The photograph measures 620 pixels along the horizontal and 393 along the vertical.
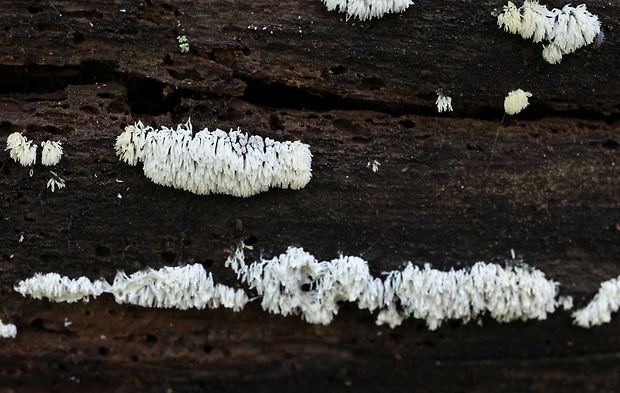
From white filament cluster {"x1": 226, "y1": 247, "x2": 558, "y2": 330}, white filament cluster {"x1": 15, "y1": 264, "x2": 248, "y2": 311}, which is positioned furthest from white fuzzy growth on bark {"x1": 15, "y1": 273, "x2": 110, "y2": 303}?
white filament cluster {"x1": 226, "y1": 247, "x2": 558, "y2": 330}

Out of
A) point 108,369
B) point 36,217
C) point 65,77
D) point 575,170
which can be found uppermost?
point 65,77

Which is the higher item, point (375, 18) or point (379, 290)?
point (375, 18)

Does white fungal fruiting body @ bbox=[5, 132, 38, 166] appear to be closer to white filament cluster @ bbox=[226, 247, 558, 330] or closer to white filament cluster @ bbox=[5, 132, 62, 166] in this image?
white filament cluster @ bbox=[5, 132, 62, 166]

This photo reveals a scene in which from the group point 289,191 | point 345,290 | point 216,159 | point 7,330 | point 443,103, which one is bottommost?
point 7,330

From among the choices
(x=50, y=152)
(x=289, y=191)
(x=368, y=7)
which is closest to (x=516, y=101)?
(x=368, y=7)

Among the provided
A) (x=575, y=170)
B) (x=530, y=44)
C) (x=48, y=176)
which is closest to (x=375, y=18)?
(x=530, y=44)

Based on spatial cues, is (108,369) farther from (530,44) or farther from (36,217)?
(530,44)

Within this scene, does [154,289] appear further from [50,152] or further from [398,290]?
[398,290]

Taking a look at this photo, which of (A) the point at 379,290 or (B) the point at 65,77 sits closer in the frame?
(A) the point at 379,290
